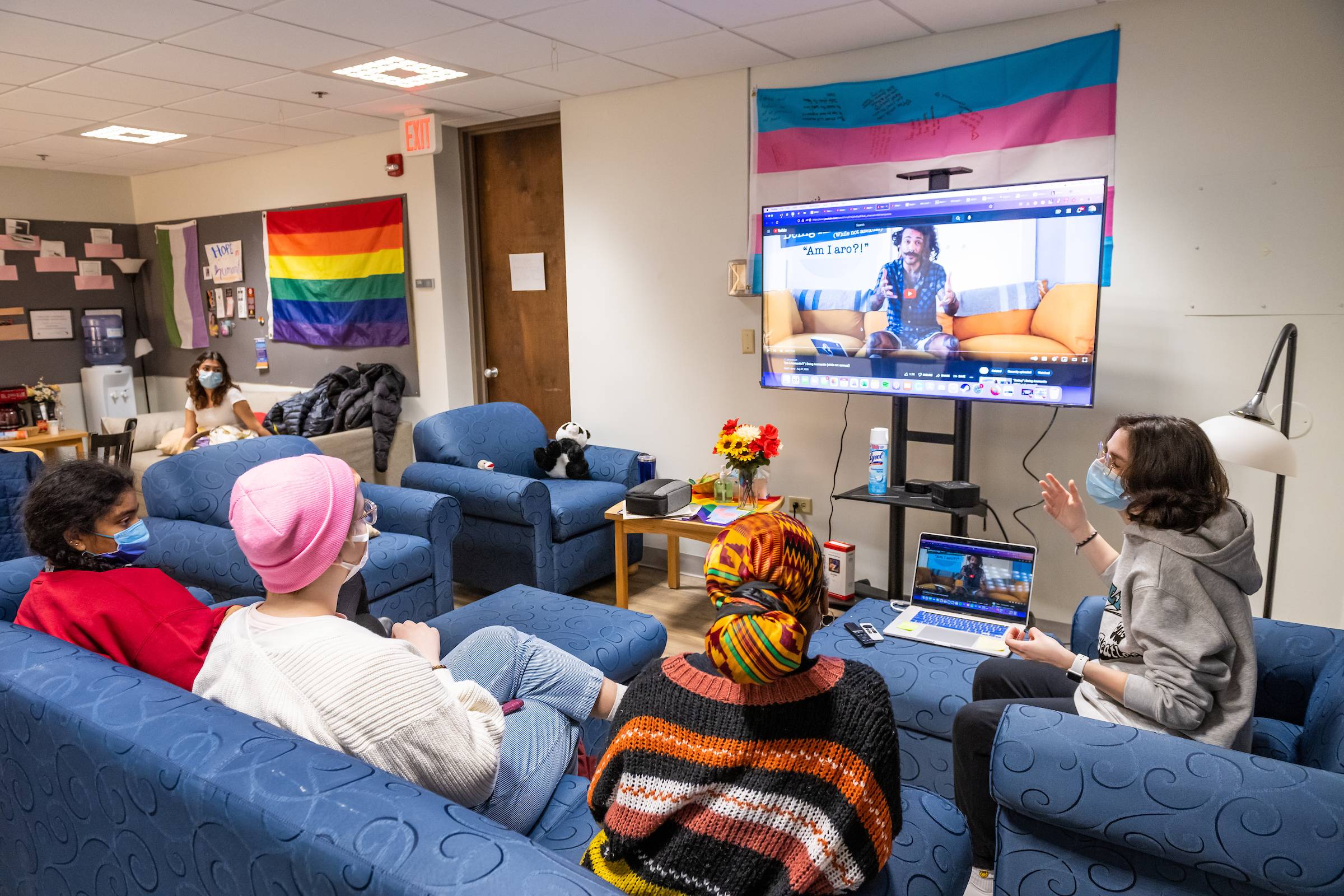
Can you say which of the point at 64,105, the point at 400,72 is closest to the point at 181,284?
the point at 64,105

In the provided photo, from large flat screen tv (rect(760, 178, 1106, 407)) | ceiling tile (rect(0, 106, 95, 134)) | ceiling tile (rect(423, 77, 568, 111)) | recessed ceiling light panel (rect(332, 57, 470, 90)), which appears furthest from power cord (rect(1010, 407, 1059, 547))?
ceiling tile (rect(0, 106, 95, 134))

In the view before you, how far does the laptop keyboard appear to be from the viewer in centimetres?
247

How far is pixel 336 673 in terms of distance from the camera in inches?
49.1

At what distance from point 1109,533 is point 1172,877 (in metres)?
2.15

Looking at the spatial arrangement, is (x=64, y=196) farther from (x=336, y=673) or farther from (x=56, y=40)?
(x=336, y=673)

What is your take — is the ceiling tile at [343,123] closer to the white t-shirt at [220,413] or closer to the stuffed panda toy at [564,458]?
the white t-shirt at [220,413]

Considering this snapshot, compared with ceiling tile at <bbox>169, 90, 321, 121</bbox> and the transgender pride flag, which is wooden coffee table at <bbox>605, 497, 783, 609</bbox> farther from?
ceiling tile at <bbox>169, 90, 321, 121</bbox>

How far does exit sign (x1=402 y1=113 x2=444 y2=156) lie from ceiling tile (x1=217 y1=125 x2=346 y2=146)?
119cm

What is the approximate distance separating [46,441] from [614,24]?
13.8 feet

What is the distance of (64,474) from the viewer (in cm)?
180

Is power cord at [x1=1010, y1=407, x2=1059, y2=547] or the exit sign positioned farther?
the exit sign

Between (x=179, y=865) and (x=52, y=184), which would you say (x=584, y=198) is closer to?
(x=179, y=865)

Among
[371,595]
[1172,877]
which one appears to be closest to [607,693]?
[1172,877]

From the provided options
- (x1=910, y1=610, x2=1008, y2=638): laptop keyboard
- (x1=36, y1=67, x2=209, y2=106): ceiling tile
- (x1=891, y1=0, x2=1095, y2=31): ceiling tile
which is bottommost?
(x1=910, y1=610, x2=1008, y2=638): laptop keyboard
